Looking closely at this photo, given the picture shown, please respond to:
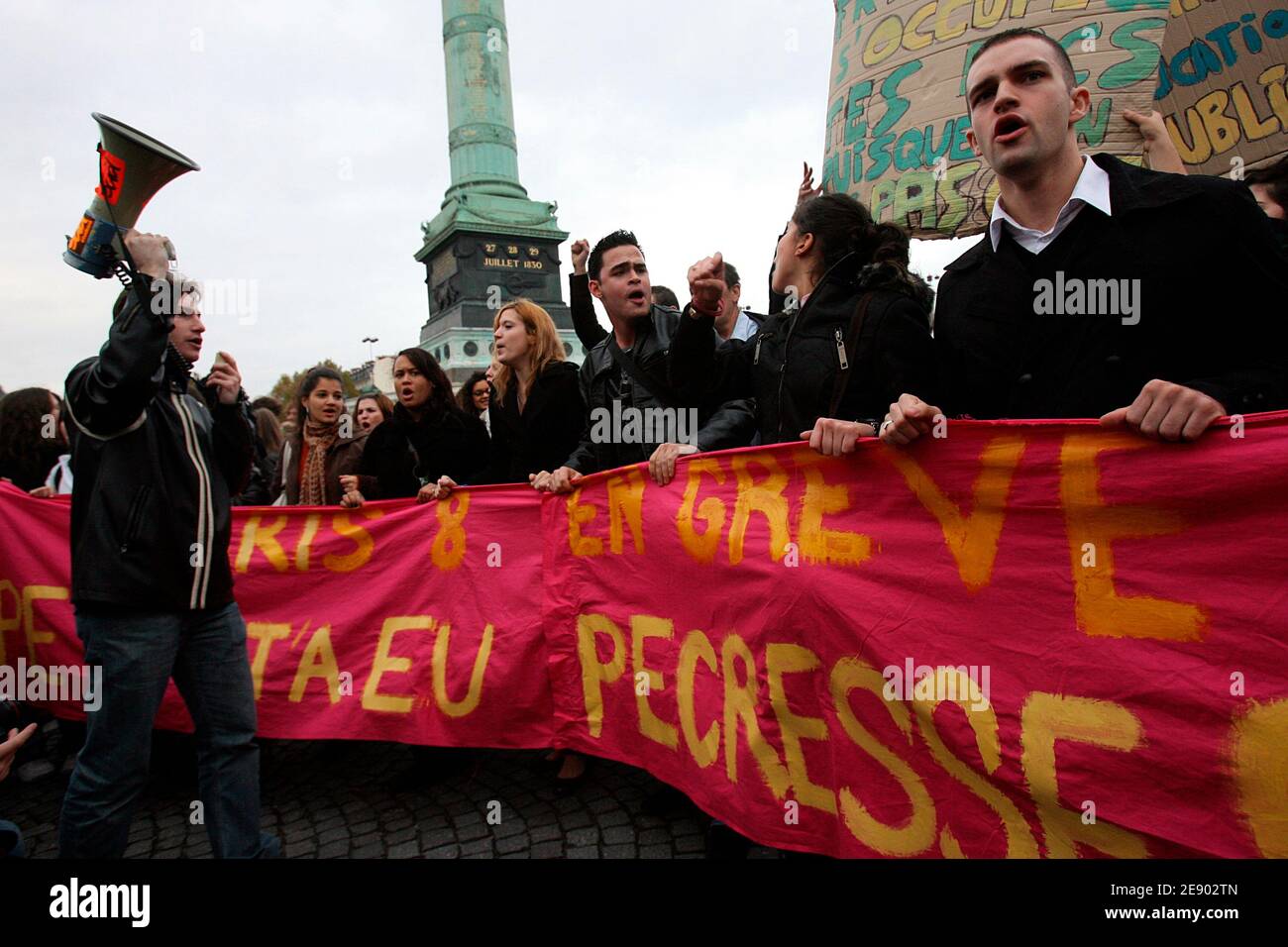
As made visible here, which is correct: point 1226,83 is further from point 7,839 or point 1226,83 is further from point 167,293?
point 7,839

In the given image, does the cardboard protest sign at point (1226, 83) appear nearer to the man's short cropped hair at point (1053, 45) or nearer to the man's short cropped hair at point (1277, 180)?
the man's short cropped hair at point (1277, 180)

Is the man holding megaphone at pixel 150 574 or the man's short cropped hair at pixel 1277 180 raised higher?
the man's short cropped hair at pixel 1277 180

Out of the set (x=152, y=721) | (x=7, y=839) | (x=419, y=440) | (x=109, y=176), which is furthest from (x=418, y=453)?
(x=7, y=839)

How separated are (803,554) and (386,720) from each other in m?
2.27

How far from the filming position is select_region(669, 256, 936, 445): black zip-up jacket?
2.44 meters

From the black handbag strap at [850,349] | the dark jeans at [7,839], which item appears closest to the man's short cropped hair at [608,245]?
the black handbag strap at [850,349]

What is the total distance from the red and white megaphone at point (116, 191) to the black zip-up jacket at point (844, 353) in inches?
79.3

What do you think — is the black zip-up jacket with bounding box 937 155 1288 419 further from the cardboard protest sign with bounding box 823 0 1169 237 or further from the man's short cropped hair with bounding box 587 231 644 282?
the cardboard protest sign with bounding box 823 0 1169 237

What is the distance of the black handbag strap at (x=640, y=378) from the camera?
3.45m

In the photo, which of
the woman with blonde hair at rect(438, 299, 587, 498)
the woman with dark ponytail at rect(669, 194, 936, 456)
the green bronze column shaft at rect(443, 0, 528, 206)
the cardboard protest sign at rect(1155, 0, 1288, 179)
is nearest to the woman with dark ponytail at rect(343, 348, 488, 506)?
the woman with blonde hair at rect(438, 299, 587, 498)

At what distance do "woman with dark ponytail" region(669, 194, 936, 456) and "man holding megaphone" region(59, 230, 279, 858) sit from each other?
1836 millimetres

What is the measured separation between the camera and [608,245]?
12.3 feet

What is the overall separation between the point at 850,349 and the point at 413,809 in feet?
8.67

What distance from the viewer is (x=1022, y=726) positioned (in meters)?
1.87
